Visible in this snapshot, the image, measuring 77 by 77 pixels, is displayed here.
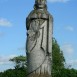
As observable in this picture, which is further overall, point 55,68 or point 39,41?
point 55,68

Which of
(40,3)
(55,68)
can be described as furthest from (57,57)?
(40,3)

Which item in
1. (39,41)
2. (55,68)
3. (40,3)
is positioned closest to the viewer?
(39,41)

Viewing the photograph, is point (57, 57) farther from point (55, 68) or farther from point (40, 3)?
point (40, 3)

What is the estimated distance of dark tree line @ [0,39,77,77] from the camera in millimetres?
53384

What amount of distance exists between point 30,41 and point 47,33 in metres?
0.96

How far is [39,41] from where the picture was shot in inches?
829

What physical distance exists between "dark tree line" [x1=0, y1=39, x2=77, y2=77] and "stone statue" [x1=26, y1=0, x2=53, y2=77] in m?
25.5

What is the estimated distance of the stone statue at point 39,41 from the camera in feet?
68.4

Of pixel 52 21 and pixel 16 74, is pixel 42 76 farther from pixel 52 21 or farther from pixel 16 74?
pixel 16 74

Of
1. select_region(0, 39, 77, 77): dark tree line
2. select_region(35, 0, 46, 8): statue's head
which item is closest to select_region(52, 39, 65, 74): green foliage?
select_region(0, 39, 77, 77): dark tree line

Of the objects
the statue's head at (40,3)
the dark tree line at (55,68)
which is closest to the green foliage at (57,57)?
the dark tree line at (55,68)

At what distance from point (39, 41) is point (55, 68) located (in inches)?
1582

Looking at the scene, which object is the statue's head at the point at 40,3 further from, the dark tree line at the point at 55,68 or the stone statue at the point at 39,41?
the dark tree line at the point at 55,68

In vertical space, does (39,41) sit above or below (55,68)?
below
